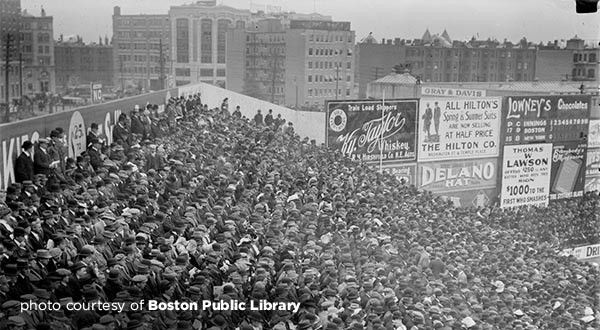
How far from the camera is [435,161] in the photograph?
3904 mm

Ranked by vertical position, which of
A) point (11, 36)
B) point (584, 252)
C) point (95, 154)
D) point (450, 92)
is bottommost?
point (584, 252)

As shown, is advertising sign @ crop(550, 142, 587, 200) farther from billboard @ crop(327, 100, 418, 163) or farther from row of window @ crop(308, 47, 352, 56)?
row of window @ crop(308, 47, 352, 56)

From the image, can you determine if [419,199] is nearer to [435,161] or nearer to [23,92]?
[435,161]

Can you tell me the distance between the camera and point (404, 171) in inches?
151

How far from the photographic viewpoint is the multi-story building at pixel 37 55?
2.63 metres

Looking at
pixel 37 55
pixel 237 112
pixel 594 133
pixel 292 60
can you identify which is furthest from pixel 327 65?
pixel 594 133

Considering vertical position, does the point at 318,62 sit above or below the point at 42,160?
above

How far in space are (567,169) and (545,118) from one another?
0.31 meters

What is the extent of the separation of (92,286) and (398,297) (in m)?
1.02

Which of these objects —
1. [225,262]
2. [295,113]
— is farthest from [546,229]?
[225,262]

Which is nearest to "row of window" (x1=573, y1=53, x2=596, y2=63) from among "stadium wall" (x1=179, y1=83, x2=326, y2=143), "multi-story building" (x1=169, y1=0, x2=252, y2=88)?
"stadium wall" (x1=179, y1=83, x2=326, y2=143)

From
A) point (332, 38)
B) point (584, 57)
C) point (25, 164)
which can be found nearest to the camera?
point (25, 164)

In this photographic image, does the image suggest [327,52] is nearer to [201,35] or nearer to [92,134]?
[201,35]

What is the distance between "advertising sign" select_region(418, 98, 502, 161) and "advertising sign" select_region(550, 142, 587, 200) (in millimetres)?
359
